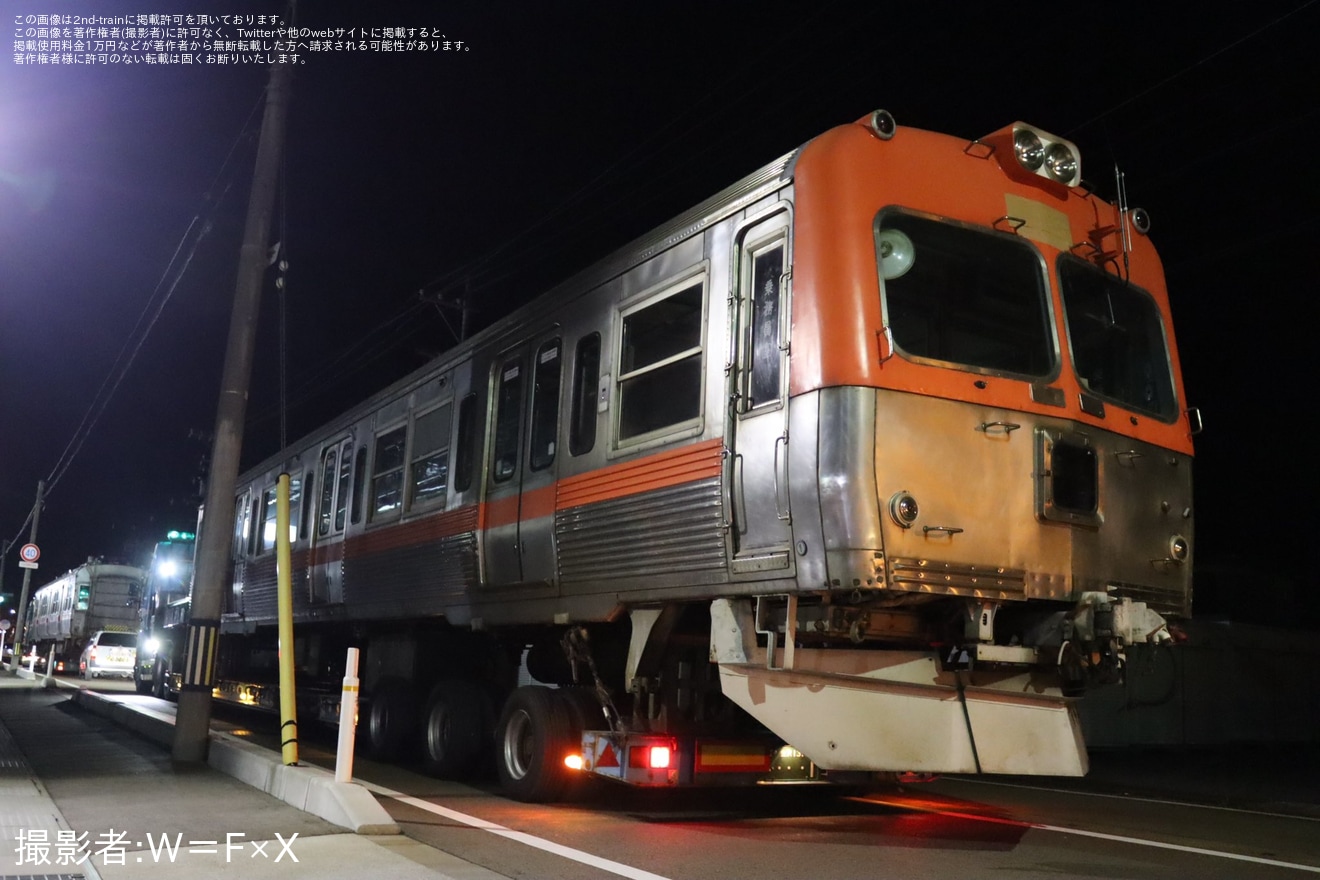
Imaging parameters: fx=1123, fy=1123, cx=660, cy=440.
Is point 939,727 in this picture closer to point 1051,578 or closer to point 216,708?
point 1051,578

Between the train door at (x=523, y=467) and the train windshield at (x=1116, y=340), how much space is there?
3.56 metres

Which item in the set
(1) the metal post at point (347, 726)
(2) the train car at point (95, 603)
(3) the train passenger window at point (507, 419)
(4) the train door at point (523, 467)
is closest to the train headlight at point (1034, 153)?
(4) the train door at point (523, 467)

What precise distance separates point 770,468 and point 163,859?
3.56 m

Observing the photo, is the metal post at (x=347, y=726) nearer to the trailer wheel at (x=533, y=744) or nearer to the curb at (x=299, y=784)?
the curb at (x=299, y=784)

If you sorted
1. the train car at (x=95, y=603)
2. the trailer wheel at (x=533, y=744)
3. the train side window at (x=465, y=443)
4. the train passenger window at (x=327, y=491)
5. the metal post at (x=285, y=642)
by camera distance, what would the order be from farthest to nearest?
1. the train car at (x=95, y=603)
2. the train passenger window at (x=327, y=491)
3. the train side window at (x=465, y=443)
4. the metal post at (x=285, y=642)
5. the trailer wheel at (x=533, y=744)

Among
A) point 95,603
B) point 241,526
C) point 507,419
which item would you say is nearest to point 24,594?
point 95,603

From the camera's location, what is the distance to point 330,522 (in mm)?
12852

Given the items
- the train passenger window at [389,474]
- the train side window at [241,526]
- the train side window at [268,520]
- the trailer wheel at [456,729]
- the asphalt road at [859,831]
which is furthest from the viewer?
the train side window at [241,526]

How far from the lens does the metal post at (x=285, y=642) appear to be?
26.2ft

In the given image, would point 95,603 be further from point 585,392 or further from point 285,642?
point 585,392

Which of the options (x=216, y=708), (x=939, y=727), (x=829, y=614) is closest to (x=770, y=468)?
(x=829, y=614)

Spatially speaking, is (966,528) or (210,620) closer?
(966,528)

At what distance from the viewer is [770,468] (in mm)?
5875

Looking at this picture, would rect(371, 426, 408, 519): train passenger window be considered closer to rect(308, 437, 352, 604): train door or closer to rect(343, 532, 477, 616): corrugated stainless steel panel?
rect(343, 532, 477, 616): corrugated stainless steel panel
